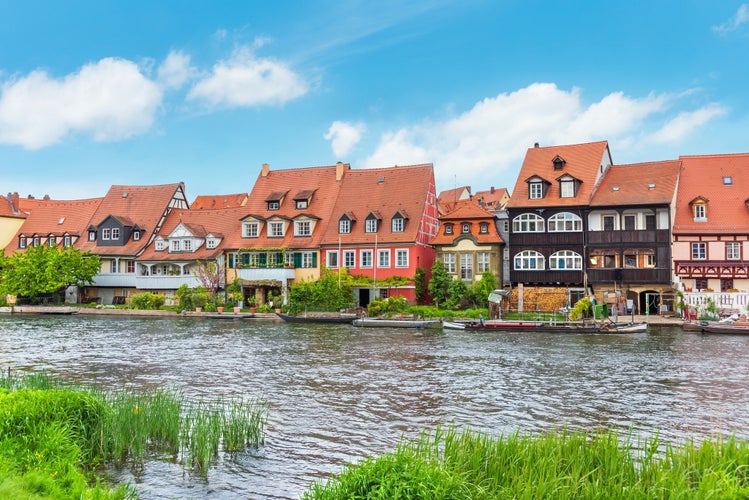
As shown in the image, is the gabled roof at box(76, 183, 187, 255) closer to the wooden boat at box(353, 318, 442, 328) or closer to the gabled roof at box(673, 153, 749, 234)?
the wooden boat at box(353, 318, 442, 328)

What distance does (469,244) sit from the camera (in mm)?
55656

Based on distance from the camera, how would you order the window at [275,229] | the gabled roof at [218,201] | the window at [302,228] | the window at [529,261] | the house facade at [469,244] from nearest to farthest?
the window at [529,261]
the house facade at [469,244]
the window at [302,228]
the window at [275,229]
the gabled roof at [218,201]

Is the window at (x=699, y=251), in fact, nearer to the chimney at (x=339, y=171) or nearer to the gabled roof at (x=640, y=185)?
the gabled roof at (x=640, y=185)

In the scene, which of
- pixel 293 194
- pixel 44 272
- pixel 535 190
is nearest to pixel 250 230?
pixel 293 194

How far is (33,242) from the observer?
76625 mm

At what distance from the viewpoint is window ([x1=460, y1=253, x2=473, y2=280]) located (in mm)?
55594

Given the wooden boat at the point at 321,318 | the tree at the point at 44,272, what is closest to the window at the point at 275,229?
the wooden boat at the point at 321,318

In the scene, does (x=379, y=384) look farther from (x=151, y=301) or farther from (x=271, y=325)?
(x=151, y=301)

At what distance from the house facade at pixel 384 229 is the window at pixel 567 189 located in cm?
1220

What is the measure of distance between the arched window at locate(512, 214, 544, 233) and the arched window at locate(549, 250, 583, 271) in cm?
240

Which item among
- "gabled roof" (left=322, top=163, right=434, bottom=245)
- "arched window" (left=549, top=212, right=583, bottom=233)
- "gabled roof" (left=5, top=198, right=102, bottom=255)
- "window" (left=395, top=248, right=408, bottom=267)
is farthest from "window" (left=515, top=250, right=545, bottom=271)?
"gabled roof" (left=5, top=198, right=102, bottom=255)

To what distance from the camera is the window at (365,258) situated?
58.7 metres

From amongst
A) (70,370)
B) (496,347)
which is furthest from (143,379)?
(496,347)

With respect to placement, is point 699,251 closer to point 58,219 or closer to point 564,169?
point 564,169
